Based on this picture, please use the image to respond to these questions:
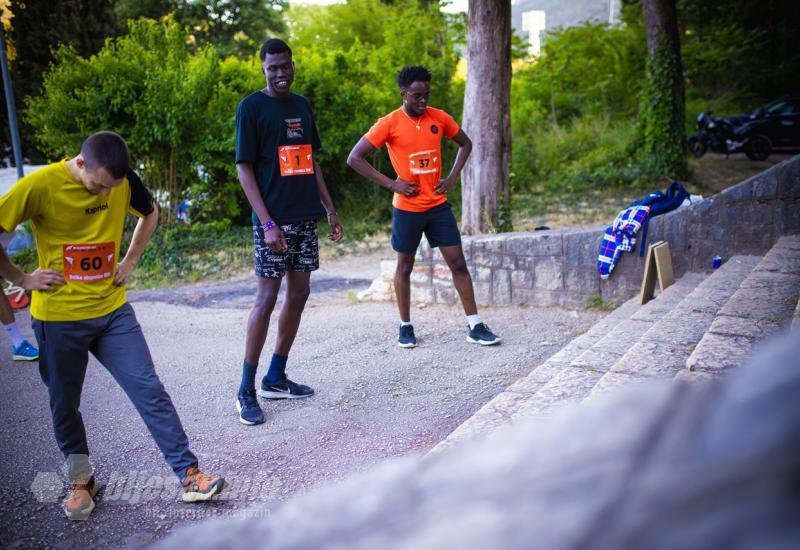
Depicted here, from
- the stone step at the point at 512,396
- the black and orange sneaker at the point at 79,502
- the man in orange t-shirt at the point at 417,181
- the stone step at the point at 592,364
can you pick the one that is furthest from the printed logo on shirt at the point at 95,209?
the man in orange t-shirt at the point at 417,181

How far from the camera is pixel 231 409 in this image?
15.9 feet

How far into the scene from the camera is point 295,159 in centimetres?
463

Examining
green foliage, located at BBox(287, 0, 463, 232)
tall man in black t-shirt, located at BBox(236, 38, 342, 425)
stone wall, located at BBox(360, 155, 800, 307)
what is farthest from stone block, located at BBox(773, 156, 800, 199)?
green foliage, located at BBox(287, 0, 463, 232)

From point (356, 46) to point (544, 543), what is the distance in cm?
1511

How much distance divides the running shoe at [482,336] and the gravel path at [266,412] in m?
0.08

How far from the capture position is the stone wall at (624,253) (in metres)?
6.38

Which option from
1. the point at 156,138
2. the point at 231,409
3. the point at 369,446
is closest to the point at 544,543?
the point at 369,446

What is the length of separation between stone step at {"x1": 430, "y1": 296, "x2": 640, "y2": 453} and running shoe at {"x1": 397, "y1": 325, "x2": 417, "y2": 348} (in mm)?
1557

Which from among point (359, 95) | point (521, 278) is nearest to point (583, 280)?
point (521, 278)

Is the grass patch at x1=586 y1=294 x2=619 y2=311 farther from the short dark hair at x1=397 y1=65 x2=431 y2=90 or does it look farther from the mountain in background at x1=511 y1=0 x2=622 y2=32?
the mountain in background at x1=511 y1=0 x2=622 y2=32

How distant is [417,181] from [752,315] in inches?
111

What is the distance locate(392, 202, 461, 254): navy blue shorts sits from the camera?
19.1ft

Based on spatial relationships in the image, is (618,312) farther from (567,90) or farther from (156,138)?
(567,90)

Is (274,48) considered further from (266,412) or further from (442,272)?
(442,272)
